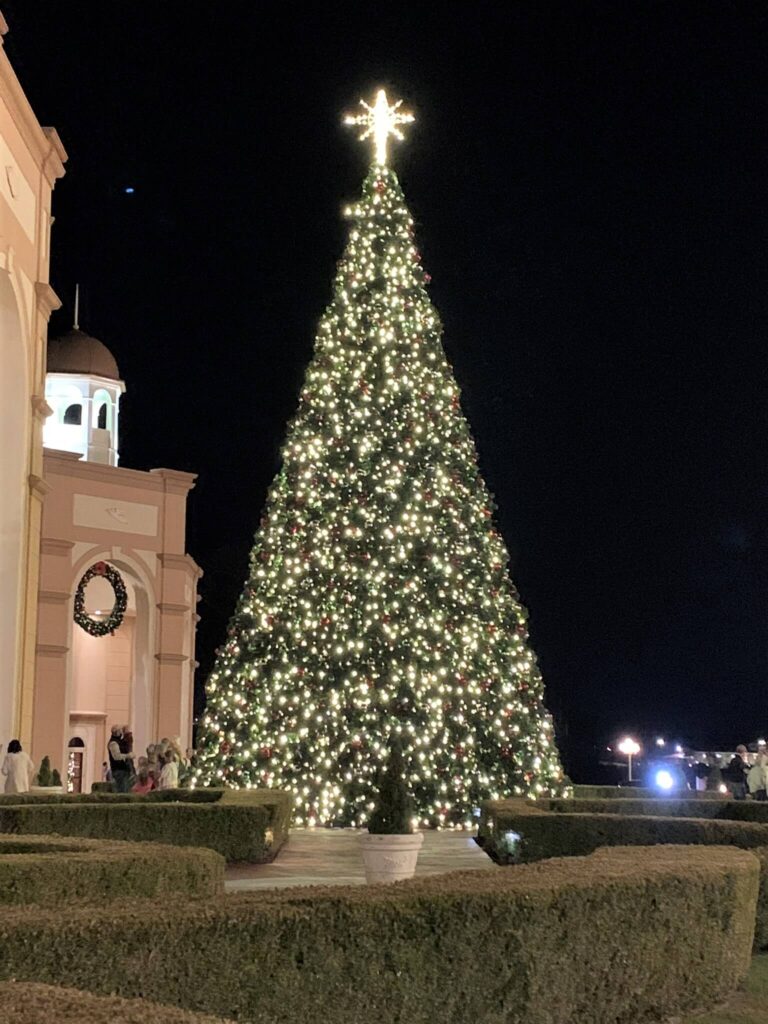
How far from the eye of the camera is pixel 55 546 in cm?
Answer: 3547

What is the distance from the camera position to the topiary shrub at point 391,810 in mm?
14234

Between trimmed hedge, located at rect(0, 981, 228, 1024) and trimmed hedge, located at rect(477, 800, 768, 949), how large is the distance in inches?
423

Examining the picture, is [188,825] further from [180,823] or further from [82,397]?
[82,397]

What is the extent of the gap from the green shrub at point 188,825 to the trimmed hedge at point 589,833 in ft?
9.72

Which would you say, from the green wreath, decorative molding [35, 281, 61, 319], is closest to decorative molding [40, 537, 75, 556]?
the green wreath

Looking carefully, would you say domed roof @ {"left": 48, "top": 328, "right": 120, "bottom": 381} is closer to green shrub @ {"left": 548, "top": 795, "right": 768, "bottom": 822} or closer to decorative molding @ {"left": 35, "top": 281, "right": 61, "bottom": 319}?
decorative molding @ {"left": 35, "top": 281, "right": 61, "bottom": 319}

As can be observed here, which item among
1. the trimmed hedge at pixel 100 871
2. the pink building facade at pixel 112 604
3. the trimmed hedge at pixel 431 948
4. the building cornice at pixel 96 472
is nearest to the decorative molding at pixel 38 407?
the pink building facade at pixel 112 604

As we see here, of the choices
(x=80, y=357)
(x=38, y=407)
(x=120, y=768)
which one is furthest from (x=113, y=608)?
(x=120, y=768)

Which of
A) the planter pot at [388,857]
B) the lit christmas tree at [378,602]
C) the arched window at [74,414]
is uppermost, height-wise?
the arched window at [74,414]

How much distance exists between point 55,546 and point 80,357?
8057 millimetres

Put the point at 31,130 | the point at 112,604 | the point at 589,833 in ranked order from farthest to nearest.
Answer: the point at 112,604
the point at 31,130
the point at 589,833

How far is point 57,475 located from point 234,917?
3029cm

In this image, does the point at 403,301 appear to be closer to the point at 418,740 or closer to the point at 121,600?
the point at 418,740

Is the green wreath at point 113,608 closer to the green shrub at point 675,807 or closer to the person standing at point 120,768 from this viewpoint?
the person standing at point 120,768
